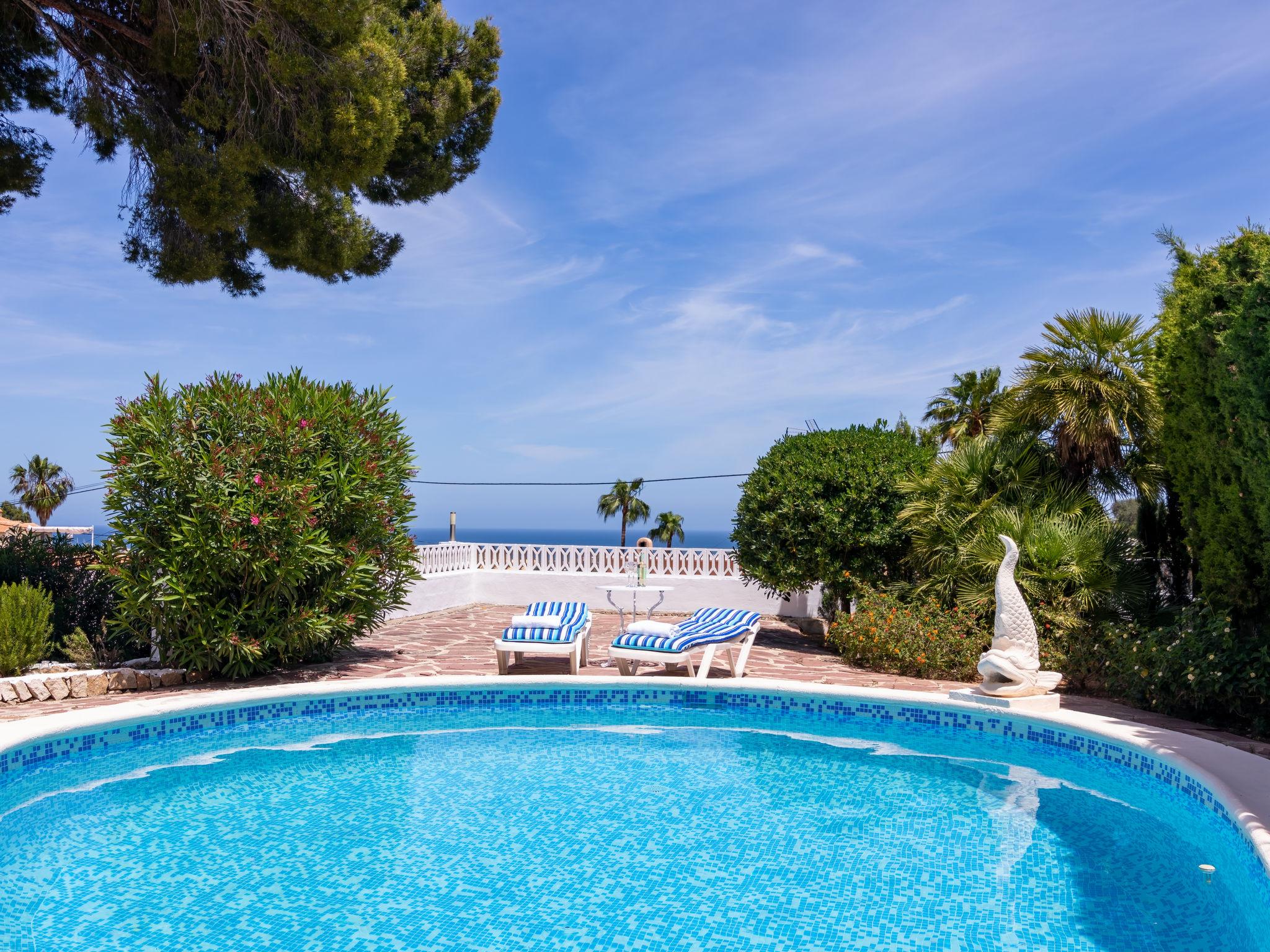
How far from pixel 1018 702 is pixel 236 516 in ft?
23.9

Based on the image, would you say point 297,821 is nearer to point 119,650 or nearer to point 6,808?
point 6,808

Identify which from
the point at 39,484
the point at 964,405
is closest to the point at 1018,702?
the point at 964,405

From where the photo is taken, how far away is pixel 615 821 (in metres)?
5.39

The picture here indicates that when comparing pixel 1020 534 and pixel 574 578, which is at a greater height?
pixel 1020 534

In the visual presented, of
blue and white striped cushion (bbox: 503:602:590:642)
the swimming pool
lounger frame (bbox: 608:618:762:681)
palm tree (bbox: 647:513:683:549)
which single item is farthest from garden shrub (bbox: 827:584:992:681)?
palm tree (bbox: 647:513:683:549)

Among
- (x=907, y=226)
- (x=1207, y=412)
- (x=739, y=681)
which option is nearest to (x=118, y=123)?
(x=739, y=681)

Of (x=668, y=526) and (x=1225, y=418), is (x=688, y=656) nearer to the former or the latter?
(x=1225, y=418)

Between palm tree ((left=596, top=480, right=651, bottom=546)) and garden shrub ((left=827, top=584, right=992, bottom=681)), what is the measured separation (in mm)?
35969

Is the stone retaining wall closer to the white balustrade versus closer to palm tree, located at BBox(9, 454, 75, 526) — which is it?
the white balustrade

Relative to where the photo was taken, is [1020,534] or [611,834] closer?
[611,834]

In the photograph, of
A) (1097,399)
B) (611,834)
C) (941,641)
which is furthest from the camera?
(1097,399)

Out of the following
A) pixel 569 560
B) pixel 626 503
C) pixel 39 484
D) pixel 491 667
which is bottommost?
pixel 491 667

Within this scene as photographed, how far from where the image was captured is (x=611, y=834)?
16.9 feet

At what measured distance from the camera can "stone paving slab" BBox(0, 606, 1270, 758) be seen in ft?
24.5
